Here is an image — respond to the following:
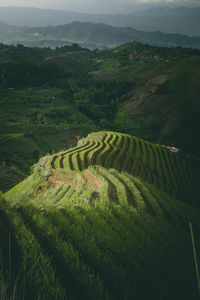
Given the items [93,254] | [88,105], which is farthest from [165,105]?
[93,254]

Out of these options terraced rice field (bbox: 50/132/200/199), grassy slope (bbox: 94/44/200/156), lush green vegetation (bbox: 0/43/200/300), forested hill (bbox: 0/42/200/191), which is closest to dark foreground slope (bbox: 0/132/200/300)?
lush green vegetation (bbox: 0/43/200/300)

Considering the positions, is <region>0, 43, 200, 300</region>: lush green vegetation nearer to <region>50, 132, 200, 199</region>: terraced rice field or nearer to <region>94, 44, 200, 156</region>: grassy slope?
<region>50, 132, 200, 199</region>: terraced rice field

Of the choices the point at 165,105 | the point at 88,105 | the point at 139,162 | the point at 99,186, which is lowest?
the point at 88,105

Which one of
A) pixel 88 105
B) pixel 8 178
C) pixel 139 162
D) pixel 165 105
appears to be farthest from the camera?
pixel 88 105

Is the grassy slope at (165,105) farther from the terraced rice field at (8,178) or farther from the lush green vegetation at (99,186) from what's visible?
the terraced rice field at (8,178)

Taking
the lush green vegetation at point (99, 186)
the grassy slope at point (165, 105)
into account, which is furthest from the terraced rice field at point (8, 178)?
the grassy slope at point (165, 105)

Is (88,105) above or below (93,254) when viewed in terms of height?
below

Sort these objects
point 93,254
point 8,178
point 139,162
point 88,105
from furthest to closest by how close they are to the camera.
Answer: point 88,105 → point 8,178 → point 139,162 → point 93,254

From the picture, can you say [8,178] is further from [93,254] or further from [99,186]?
[93,254]

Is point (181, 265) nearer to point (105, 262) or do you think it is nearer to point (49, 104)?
point (105, 262)
